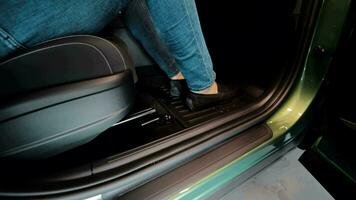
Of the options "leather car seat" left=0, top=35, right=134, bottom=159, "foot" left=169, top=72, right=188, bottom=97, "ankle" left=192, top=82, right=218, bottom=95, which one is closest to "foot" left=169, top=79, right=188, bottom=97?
"foot" left=169, top=72, right=188, bottom=97

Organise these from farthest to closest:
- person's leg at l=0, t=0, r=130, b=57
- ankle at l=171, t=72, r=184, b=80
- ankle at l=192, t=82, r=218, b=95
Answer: ankle at l=171, t=72, r=184, b=80 → ankle at l=192, t=82, r=218, b=95 → person's leg at l=0, t=0, r=130, b=57

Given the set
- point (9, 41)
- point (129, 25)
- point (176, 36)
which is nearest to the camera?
point (9, 41)

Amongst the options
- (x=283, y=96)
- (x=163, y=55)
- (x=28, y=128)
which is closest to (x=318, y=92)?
(x=283, y=96)

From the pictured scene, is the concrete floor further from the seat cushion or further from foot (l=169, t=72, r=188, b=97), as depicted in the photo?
the seat cushion

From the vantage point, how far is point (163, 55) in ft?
3.16

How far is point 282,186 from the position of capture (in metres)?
0.75

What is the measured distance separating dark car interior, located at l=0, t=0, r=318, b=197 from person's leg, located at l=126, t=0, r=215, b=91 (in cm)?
9

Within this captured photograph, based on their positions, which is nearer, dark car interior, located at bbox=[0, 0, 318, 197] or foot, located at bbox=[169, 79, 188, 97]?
dark car interior, located at bbox=[0, 0, 318, 197]

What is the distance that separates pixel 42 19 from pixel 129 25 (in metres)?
0.53

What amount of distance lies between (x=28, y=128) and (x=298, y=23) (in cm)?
87

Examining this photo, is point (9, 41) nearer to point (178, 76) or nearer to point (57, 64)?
point (57, 64)

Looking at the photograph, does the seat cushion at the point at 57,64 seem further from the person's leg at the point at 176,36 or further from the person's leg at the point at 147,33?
the person's leg at the point at 147,33

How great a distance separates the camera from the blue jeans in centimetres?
40

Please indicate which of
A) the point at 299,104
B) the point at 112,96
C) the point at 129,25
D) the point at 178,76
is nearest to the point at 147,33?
the point at 129,25
